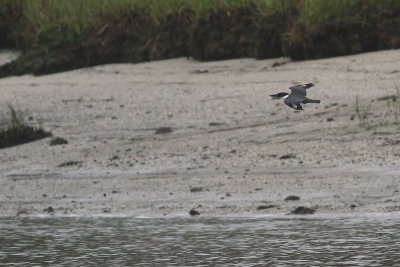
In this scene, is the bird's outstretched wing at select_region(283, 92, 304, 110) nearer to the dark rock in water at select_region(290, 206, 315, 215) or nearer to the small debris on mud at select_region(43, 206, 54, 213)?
the dark rock in water at select_region(290, 206, 315, 215)

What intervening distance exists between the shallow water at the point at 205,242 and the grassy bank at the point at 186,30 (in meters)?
6.24

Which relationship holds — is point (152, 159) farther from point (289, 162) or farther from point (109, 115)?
point (109, 115)

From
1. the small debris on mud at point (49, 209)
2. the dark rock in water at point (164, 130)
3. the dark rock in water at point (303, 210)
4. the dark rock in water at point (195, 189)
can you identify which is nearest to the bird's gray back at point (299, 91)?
the dark rock in water at point (303, 210)

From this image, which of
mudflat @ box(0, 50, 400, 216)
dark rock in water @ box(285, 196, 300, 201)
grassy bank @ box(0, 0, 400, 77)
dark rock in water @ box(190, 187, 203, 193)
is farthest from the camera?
grassy bank @ box(0, 0, 400, 77)

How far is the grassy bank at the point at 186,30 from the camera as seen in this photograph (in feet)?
51.7

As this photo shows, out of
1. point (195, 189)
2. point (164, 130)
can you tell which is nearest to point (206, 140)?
point (164, 130)

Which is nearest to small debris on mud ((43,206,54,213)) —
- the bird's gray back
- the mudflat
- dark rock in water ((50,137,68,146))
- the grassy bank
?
the mudflat

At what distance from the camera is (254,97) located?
48.0 ft

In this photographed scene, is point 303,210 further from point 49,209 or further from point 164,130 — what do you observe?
point 164,130

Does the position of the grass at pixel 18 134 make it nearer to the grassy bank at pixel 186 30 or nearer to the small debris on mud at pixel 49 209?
the small debris on mud at pixel 49 209

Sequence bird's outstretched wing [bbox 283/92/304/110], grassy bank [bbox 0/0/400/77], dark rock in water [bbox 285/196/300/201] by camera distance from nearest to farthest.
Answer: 1. bird's outstretched wing [bbox 283/92/304/110]
2. dark rock in water [bbox 285/196/300/201]
3. grassy bank [bbox 0/0/400/77]

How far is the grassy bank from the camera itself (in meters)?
15.8

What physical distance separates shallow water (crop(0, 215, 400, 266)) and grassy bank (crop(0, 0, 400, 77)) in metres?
6.24

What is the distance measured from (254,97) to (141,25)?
3890 millimetres
